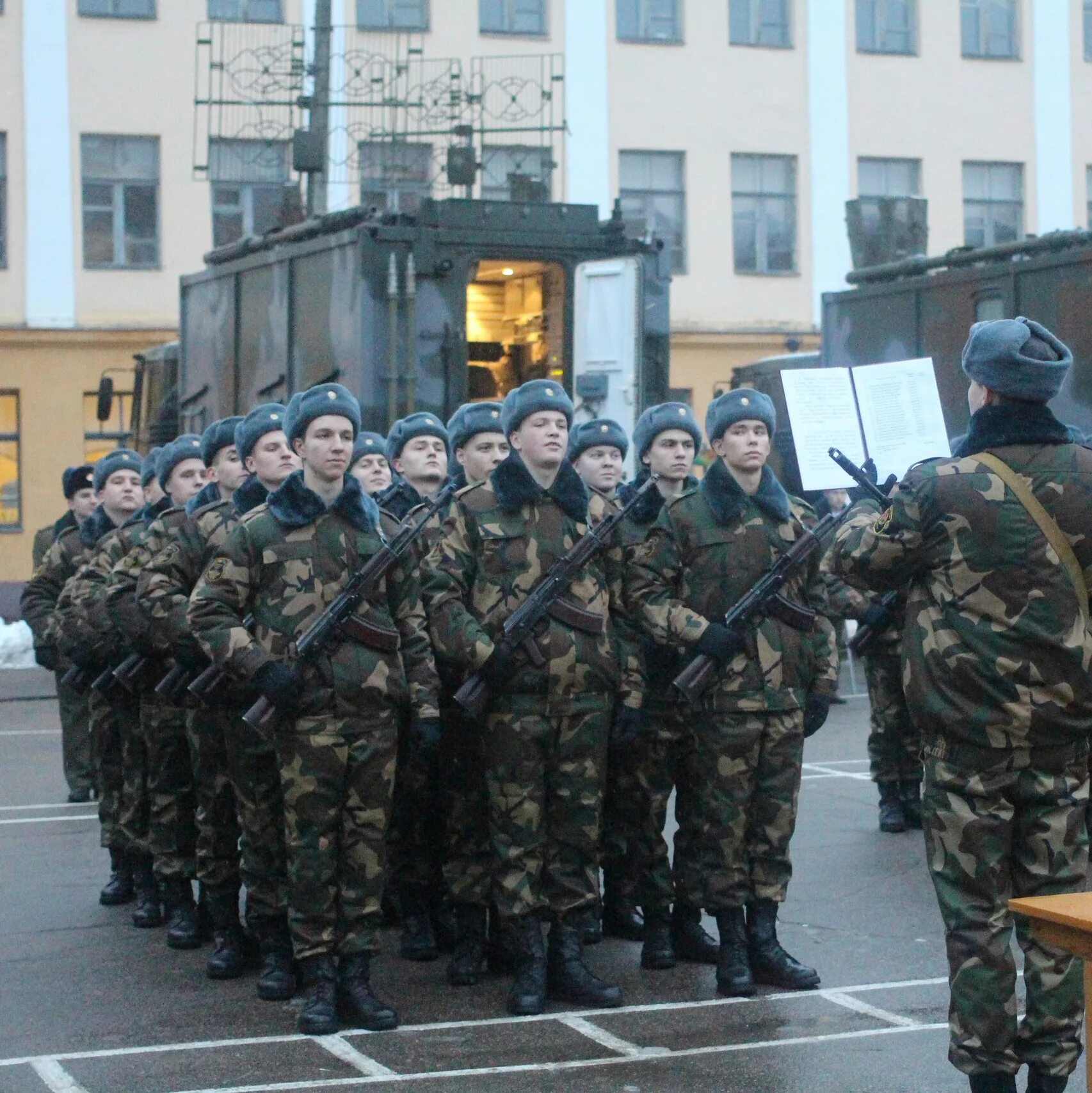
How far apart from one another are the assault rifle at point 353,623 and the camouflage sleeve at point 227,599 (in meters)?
0.16

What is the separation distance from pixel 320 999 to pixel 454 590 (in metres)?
1.39

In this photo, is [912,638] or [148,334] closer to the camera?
[912,638]

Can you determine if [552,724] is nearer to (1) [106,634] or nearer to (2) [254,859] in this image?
(2) [254,859]

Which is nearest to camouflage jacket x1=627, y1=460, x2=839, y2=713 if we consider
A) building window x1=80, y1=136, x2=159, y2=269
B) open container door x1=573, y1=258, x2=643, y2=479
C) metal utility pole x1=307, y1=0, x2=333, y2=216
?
open container door x1=573, y1=258, x2=643, y2=479

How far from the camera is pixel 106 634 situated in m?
8.58

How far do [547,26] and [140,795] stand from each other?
21.2 metres

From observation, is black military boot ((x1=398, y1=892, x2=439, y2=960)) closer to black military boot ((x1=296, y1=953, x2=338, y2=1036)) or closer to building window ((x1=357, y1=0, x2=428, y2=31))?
black military boot ((x1=296, y1=953, x2=338, y2=1036))

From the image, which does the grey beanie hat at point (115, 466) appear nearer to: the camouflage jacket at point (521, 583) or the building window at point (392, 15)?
the camouflage jacket at point (521, 583)

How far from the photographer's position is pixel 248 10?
26.8 m

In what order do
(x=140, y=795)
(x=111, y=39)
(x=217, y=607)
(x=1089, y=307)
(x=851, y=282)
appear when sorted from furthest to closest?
1. (x=111, y=39)
2. (x=851, y=282)
3. (x=1089, y=307)
4. (x=140, y=795)
5. (x=217, y=607)

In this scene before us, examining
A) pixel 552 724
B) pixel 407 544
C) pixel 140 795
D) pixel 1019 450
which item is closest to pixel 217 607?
pixel 407 544

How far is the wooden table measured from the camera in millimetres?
4250

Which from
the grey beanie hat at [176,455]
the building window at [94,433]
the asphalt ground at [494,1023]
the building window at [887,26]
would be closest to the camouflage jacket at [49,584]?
the grey beanie hat at [176,455]

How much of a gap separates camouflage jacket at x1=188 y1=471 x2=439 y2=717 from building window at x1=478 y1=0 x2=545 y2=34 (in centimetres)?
2196
